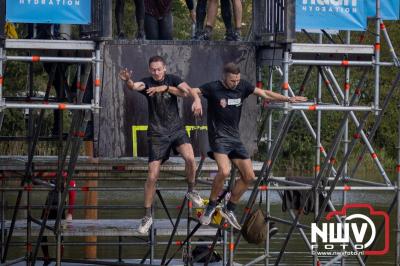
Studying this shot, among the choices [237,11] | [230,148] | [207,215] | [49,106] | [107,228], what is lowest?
[107,228]

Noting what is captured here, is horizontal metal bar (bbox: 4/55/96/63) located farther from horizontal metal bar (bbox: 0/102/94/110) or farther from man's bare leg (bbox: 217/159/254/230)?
man's bare leg (bbox: 217/159/254/230)

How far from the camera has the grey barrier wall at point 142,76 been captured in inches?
703

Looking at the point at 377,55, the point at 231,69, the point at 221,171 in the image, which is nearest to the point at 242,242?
the point at 377,55

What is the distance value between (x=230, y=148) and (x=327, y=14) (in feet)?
7.13

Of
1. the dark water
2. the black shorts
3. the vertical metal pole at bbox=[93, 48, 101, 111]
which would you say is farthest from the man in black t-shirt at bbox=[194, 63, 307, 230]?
the dark water

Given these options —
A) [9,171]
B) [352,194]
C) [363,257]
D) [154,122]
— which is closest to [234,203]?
[154,122]

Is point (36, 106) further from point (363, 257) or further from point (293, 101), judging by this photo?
point (363, 257)

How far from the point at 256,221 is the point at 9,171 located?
360 cm

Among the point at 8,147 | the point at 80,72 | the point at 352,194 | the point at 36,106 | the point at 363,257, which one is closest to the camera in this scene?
the point at 36,106

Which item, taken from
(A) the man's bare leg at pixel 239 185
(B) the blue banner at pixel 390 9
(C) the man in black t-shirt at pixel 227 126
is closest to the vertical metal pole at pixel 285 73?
(C) the man in black t-shirt at pixel 227 126

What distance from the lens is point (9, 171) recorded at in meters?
20.1

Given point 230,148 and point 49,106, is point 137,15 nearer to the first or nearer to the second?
point 230,148

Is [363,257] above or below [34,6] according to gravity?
below

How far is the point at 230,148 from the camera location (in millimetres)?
17203
